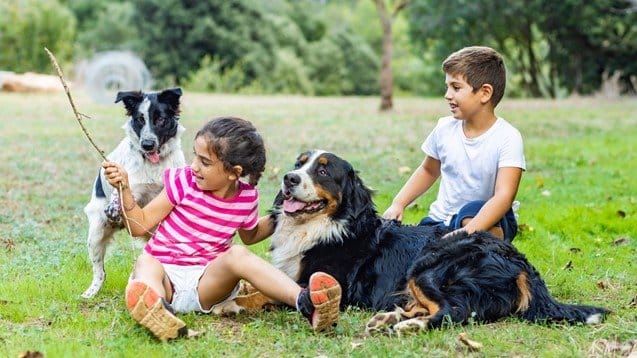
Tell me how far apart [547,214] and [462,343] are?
3963mm

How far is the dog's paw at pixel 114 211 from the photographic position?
193 inches

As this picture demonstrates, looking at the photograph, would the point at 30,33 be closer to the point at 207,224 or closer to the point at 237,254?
the point at 207,224

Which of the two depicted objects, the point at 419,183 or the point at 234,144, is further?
the point at 419,183

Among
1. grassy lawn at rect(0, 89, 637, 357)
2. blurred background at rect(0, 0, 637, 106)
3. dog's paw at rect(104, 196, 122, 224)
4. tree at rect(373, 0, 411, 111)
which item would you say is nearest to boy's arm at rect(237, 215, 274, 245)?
grassy lawn at rect(0, 89, 637, 357)

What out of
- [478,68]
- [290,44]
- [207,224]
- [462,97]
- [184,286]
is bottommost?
[290,44]

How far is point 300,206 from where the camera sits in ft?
15.6

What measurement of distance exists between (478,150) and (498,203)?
0.44 meters

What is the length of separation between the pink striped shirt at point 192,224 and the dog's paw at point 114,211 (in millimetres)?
382

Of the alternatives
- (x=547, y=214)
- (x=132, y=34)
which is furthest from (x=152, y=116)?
(x=132, y=34)

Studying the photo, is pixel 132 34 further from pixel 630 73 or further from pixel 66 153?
pixel 66 153

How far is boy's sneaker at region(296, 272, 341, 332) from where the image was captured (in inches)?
159

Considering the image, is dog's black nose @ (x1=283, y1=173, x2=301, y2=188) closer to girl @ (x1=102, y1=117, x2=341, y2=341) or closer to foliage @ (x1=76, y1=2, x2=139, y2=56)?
girl @ (x1=102, y1=117, x2=341, y2=341)

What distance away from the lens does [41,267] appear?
561cm

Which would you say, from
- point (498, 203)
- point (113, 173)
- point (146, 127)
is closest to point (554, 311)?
point (498, 203)
